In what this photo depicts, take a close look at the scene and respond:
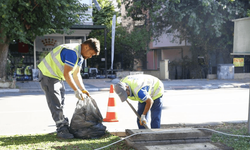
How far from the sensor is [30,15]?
12.5 metres

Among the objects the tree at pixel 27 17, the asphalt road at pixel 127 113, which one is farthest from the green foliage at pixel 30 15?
the asphalt road at pixel 127 113

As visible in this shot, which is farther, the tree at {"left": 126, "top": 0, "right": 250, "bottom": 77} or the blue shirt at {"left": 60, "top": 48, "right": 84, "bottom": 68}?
the tree at {"left": 126, "top": 0, "right": 250, "bottom": 77}

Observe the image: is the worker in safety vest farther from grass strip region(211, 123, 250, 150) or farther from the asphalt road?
grass strip region(211, 123, 250, 150)

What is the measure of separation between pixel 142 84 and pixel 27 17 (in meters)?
9.61

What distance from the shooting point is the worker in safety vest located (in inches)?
170

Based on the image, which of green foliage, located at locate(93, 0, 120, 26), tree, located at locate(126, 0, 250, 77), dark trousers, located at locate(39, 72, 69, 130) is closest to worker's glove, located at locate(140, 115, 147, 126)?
dark trousers, located at locate(39, 72, 69, 130)

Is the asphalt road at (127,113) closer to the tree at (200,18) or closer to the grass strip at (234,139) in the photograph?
the grass strip at (234,139)

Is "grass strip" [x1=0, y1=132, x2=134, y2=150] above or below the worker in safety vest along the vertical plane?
below

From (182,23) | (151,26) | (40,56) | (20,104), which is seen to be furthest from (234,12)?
(20,104)

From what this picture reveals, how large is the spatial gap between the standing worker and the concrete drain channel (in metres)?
1.10

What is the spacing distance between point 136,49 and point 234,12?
730cm

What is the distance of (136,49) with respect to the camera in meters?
21.8

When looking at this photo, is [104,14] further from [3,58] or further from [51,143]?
[51,143]

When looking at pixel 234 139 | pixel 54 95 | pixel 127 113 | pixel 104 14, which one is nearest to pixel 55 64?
pixel 54 95
